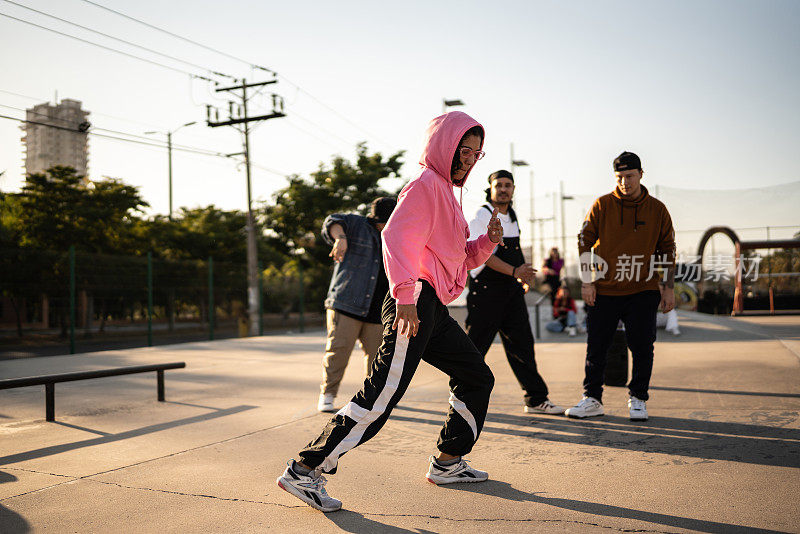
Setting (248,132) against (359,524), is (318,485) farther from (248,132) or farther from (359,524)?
(248,132)

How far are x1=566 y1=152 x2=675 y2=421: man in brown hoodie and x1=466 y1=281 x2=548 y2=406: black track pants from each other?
1.15ft

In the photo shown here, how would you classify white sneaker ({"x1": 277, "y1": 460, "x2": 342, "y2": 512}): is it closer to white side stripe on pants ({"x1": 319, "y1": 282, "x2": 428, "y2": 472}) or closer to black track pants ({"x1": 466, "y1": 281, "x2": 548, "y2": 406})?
white side stripe on pants ({"x1": 319, "y1": 282, "x2": 428, "y2": 472})

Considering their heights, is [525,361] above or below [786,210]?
below

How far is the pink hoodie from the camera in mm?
2926

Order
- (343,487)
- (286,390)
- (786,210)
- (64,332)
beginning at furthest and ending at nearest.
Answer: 1. (786,210)
2. (64,332)
3. (286,390)
4. (343,487)

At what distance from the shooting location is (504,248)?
5105 mm

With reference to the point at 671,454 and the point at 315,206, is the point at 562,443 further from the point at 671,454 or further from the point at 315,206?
the point at 315,206

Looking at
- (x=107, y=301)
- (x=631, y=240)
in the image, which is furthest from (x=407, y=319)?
(x=107, y=301)

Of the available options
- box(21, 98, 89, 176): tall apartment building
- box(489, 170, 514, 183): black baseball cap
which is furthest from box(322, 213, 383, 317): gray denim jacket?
box(21, 98, 89, 176): tall apartment building

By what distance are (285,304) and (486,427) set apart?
73.9 ft

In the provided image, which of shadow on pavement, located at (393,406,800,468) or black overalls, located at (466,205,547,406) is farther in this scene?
black overalls, located at (466,205,547,406)

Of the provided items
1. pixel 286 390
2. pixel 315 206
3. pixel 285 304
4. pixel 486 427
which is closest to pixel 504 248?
pixel 486 427

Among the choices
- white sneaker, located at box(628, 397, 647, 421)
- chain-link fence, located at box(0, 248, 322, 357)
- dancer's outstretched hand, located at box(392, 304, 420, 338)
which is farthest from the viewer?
chain-link fence, located at box(0, 248, 322, 357)

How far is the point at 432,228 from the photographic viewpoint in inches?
120
